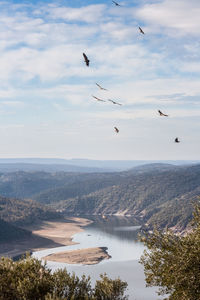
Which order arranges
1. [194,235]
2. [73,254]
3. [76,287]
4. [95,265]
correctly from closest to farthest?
[194,235]
[76,287]
[95,265]
[73,254]

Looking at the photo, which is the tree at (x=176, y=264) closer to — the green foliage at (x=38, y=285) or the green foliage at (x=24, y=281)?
the green foliage at (x=38, y=285)

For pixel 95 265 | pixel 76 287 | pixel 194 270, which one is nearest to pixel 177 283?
pixel 194 270

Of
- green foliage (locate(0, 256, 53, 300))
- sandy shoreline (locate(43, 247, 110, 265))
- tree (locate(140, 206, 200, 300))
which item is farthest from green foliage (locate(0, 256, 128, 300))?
sandy shoreline (locate(43, 247, 110, 265))

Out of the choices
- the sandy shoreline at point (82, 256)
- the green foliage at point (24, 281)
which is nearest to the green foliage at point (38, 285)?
the green foliage at point (24, 281)

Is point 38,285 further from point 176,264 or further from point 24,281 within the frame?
point 176,264

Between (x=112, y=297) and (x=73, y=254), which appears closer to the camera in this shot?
(x=112, y=297)

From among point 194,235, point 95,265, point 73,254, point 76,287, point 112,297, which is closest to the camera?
point 194,235

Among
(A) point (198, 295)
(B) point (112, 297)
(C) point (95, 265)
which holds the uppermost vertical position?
(A) point (198, 295)

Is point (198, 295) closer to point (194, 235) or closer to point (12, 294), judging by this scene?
point (194, 235)

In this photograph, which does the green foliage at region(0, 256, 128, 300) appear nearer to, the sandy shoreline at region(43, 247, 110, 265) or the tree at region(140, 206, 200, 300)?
the tree at region(140, 206, 200, 300)
